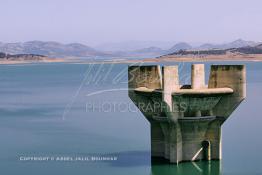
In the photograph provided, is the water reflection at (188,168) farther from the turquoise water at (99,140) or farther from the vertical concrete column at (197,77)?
the vertical concrete column at (197,77)

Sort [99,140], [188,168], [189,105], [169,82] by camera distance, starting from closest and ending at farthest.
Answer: [169,82]
[189,105]
[188,168]
[99,140]

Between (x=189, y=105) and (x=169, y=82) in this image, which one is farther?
(x=189, y=105)

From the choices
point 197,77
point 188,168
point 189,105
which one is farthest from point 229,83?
point 188,168

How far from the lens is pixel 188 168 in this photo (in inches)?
1144

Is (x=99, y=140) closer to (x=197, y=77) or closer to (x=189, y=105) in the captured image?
(x=197, y=77)

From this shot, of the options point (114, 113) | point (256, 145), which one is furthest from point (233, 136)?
point (114, 113)

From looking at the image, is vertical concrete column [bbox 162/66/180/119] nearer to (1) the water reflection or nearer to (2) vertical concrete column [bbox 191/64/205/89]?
(2) vertical concrete column [bbox 191/64/205/89]

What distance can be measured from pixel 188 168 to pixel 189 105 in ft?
10.8

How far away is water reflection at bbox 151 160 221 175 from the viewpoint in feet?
93.8

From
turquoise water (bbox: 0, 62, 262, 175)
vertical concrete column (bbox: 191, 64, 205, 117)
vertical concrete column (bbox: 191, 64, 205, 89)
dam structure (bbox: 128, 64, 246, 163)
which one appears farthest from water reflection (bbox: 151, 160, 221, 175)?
vertical concrete column (bbox: 191, 64, 205, 89)

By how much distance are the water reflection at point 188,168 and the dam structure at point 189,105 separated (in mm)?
291

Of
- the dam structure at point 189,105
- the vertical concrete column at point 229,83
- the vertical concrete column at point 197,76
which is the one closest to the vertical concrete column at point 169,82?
the dam structure at point 189,105

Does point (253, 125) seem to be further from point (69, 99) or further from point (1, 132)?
point (69, 99)

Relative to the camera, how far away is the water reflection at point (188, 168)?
93.8ft
